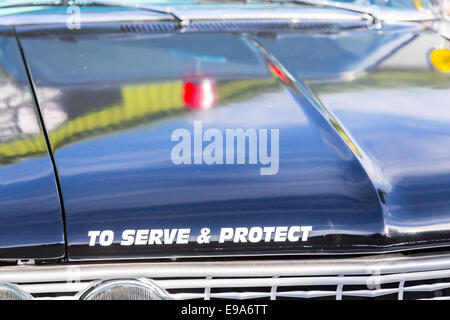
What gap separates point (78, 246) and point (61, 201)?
0.10 metres

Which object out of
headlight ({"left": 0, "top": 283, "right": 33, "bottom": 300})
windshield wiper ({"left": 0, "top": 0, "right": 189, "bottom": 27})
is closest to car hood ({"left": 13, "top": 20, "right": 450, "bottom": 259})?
headlight ({"left": 0, "top": 283, "right": 33, "bottom": 300})

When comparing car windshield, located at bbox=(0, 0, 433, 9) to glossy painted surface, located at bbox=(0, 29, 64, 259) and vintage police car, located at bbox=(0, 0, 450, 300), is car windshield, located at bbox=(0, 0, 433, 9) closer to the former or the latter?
vintage police car, located at bbox=(0, 0, 450, 300)

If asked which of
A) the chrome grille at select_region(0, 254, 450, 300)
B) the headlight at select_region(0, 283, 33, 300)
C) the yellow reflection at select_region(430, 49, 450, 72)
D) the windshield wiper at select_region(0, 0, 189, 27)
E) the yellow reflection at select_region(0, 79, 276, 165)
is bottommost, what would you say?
Result: the headlight at select_region(0, 283, 33, 300)

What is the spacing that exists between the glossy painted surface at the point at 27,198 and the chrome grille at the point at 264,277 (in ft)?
0.20

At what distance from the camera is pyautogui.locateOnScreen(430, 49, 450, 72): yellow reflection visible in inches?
94.4

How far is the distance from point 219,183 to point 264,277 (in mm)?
236

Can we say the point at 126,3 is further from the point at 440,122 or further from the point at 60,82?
the point at 440,122

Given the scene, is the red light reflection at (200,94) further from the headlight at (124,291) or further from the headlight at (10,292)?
the headlight at (10,292)

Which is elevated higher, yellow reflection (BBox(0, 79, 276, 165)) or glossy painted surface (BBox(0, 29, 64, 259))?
yellow reflection (BBox(0, 79, 276, 165))

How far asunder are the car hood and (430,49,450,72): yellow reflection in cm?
5

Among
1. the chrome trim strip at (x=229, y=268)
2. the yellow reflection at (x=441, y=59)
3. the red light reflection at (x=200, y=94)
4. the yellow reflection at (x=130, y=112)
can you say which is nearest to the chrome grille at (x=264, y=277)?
the chrome trim strip at (x=229, y=268)

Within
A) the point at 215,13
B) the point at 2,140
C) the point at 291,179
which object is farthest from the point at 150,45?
the point at 291,179

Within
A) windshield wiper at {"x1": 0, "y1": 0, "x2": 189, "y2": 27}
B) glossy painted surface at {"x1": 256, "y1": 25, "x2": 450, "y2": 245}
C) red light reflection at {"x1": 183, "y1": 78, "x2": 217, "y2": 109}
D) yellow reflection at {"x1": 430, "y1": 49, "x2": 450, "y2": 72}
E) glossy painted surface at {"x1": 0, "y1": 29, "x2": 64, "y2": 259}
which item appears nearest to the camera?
glossy painted surface at {"x1": 0, "y1": 29, "x2": 64, "y2": 259}

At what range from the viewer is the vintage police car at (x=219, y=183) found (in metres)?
1.57
